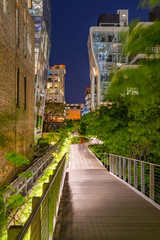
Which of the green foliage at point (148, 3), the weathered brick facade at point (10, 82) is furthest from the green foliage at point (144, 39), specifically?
the weathered brick facade at point (10, 82)

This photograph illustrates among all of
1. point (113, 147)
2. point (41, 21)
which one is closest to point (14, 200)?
point (113, 147)

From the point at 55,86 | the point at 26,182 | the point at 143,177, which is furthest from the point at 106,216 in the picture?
the point at 55,86

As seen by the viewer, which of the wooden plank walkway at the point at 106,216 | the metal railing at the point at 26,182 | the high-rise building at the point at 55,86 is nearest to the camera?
the wooden plank walkway at the point at 106,216

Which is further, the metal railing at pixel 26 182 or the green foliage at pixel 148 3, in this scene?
the metal railing at pixel 26 182

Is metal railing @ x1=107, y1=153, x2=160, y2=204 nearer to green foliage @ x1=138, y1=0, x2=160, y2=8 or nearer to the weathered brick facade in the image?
green foliage @ x1=138, y1=0, x2=160, y2=8

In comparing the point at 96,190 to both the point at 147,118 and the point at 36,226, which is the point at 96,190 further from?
the point at 36,226

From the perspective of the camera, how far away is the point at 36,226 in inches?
79.2

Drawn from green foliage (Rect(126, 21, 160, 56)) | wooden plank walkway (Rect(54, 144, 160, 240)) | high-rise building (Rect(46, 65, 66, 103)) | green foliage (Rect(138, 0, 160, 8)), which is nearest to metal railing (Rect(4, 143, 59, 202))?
wooden plank walkway (Rect(54, 144, 160, 240))

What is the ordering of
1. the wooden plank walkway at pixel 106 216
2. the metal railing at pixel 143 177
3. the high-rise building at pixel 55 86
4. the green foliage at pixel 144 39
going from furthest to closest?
the high-rise building at pixel 55 86
the metal railing at pixel 143 177
the wooden plank walkway at pixel 106 216
the green foliage at pixel 144 39

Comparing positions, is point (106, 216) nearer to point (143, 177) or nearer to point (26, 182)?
point (143, 177)

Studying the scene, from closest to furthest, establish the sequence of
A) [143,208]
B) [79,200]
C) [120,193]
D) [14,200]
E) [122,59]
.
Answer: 1. [122,59]
2. [14,200]
3. [143,208]
4. [79,200]
5. [120,193]

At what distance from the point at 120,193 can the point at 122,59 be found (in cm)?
439

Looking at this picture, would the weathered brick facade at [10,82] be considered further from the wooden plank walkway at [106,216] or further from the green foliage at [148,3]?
the green foliage at [148,3]

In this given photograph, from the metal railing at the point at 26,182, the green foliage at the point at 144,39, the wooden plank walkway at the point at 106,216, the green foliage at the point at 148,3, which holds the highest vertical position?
the green foliage at the point at 148,3
